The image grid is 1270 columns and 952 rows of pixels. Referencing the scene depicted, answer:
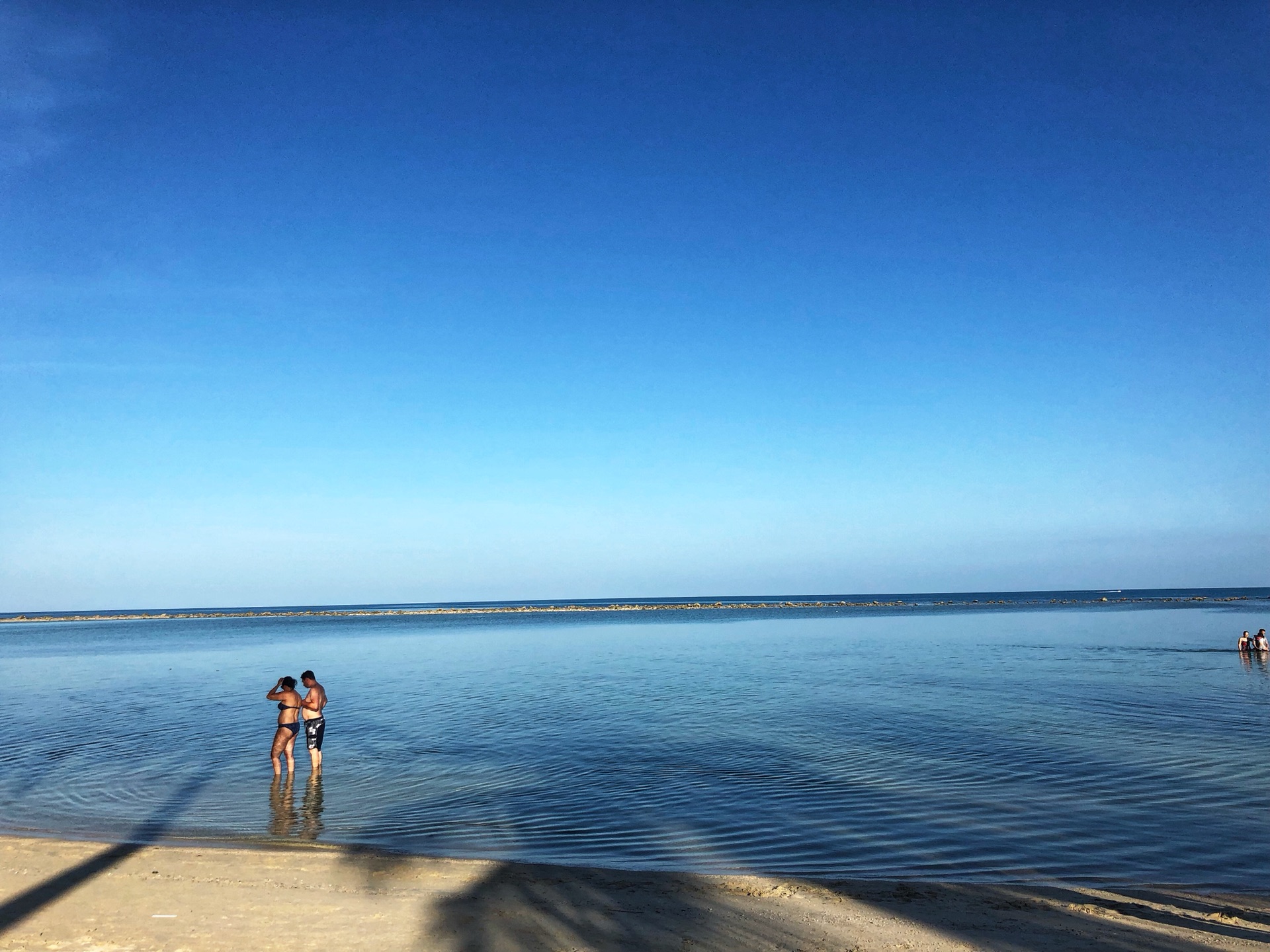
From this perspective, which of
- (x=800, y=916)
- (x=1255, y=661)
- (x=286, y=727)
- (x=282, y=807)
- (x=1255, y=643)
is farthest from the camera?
(x=1255, y=643)

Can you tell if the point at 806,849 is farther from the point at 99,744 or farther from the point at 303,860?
the point at 99,744

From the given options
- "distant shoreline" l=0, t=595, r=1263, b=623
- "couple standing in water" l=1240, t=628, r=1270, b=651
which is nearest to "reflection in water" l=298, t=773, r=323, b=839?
"couple standing in water" l=1240, t=628, r=1270, b=651

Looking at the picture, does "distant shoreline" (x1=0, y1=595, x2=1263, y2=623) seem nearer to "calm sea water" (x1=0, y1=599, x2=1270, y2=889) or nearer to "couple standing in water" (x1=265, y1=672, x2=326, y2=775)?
"calm sea water" (x1=0, y1=599, x2=1270, y2=889)

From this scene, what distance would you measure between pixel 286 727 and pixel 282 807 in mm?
2066

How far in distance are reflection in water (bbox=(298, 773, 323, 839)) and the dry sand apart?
1.58 metres

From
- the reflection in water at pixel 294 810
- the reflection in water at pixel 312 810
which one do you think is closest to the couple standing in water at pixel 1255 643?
the reflection in water at pixel 312 810

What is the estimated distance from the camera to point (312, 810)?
40.5 feet

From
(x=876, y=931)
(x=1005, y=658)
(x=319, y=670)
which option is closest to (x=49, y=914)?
(x=876, y=931)

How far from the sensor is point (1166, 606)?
96250 mm

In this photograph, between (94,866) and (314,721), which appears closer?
(94,866)

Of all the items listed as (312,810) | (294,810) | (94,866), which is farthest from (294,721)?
(94,866)

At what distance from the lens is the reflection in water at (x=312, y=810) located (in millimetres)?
11176

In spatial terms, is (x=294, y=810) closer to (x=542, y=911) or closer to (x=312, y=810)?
(x=312, y=810)

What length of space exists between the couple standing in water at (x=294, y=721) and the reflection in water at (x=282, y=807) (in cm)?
36
